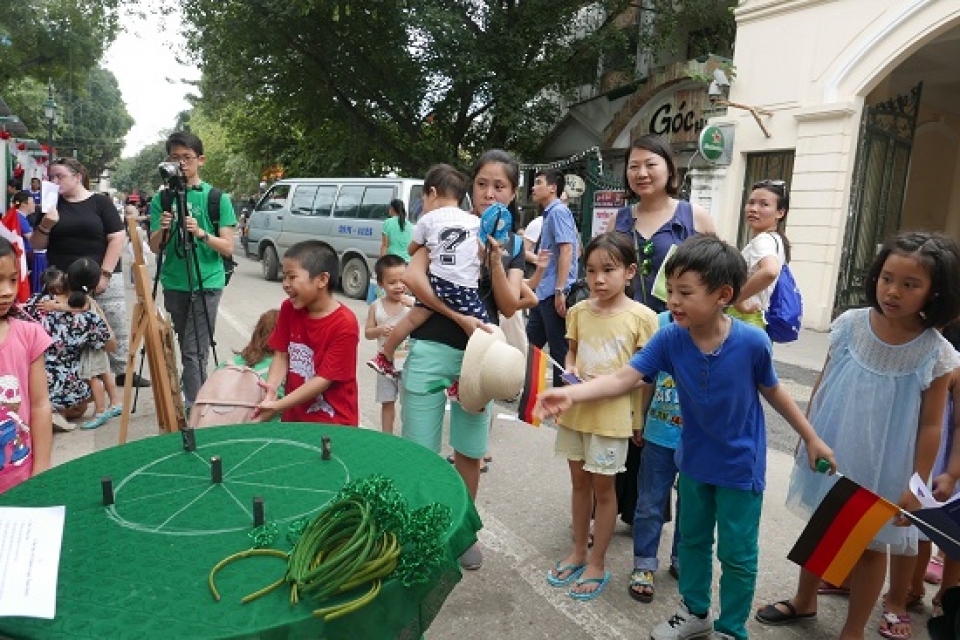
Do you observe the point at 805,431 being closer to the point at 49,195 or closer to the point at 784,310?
the point at 784,310

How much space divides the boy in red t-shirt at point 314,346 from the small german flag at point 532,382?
2.26ft

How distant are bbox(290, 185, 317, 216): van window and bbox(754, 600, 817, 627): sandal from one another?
10.9m

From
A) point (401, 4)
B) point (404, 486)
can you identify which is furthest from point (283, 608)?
point (401, 4)

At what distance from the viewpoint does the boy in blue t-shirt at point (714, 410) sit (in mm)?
2082

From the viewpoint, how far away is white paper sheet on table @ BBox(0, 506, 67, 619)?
45.3 inches

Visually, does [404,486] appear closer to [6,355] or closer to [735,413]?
[735,413]

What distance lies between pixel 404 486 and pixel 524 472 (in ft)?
7.75

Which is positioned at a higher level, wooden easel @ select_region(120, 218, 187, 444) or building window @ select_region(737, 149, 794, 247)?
building window @ select_region(737, 149, 794, 247)

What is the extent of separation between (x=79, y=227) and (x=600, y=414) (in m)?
3.90

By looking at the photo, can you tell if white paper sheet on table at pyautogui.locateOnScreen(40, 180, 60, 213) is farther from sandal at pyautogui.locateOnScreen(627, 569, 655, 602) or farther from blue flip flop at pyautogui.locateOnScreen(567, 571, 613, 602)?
sandal at pyautogui.locateOnScreen(627, 569, 655, 602)

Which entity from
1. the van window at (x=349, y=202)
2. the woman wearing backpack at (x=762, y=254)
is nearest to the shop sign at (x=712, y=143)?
the van window at (x=349, y=202)

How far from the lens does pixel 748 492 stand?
7.07 feet

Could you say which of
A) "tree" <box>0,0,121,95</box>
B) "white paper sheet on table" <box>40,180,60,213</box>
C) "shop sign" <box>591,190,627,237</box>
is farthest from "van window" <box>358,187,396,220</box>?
"tree" <box>0,0,121,95</box>

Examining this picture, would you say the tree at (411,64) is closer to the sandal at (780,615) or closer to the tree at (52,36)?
the tree at (52,36)
